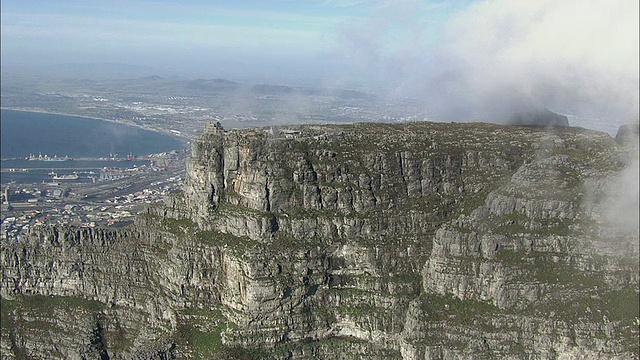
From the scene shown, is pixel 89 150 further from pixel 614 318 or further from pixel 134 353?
pixel 614 318

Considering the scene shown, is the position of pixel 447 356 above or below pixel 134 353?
above

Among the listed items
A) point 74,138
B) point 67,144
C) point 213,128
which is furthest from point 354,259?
point 74,138

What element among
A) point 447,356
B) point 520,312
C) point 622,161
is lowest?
point 447,356

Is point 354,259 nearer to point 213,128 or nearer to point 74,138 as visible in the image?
point 213,128

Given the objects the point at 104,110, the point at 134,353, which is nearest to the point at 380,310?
the point at 134,353

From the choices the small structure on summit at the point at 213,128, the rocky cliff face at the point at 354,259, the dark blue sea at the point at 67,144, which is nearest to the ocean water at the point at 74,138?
the dark blue sea at the point at 67,144

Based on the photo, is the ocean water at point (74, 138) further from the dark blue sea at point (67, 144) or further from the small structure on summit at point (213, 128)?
the small structure on summit at point (213, 128)
